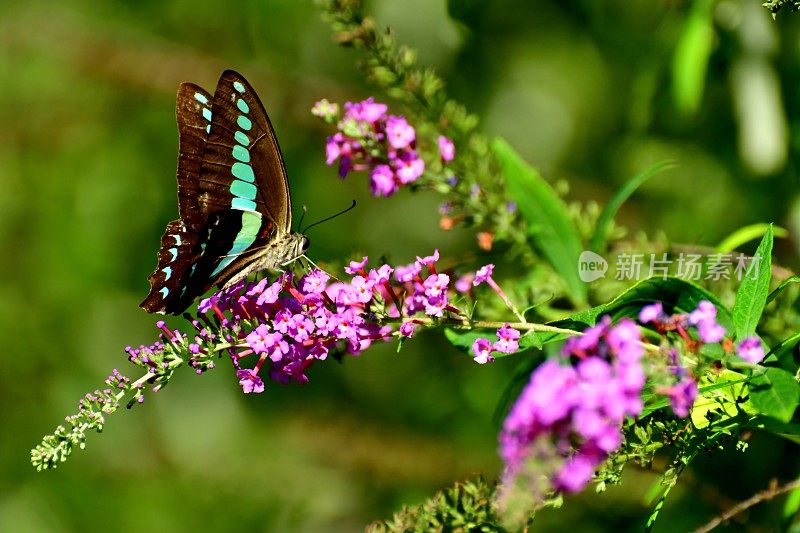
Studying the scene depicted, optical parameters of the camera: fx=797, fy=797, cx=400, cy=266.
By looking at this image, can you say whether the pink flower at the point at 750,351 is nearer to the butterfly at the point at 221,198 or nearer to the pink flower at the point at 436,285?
the pink flower at the point at 436,285

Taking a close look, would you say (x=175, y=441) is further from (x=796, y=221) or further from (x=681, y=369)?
(x=681, y=369)

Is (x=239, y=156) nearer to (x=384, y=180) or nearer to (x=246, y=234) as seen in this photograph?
(x=246, y=234)

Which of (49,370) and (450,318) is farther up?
(450,318)

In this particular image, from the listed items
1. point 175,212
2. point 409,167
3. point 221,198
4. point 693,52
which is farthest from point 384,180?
point 175,212

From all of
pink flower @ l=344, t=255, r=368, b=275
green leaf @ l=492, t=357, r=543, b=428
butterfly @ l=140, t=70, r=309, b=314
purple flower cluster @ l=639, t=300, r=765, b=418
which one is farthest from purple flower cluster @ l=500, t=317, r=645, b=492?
butterfly @ l=140, t=70, r=309, b=314

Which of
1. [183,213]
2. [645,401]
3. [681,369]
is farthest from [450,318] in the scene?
[183,213]

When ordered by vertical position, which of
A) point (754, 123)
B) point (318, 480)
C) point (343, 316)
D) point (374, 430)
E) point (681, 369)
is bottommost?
point (318, 480)
